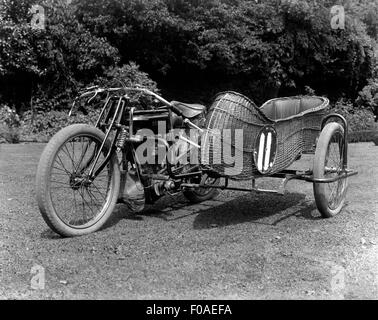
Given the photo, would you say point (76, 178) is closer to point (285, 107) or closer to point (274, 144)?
point (274, 144)

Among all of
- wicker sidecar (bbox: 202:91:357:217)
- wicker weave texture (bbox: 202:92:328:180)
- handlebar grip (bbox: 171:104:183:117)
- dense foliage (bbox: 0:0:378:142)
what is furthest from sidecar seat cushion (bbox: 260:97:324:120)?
dense foliage (bbox: 0:0:378:142)

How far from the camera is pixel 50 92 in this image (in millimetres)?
15273

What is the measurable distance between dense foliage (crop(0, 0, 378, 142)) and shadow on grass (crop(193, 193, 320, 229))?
352 inches

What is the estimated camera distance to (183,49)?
16094 mm

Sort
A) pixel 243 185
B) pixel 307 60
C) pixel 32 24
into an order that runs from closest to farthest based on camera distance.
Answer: pixel 243 185 → pixel 32 24 → pixel 307 60

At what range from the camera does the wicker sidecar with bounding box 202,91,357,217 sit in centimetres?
467

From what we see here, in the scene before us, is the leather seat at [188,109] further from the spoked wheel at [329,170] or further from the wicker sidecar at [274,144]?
the spoked wheel at [329,170]

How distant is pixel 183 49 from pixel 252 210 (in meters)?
11.2

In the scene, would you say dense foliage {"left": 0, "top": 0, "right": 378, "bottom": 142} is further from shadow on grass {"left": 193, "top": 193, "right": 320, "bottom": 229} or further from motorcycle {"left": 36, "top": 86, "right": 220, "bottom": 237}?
motorcycle {"left": 36, "top": 86, "right": 220, "bottom": 237}

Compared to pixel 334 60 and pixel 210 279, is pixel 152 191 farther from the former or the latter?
pixel 334 60

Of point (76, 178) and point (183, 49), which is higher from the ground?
point (183, 49)

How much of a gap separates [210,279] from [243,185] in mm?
3573

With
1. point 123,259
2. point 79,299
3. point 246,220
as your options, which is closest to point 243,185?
point 246,220

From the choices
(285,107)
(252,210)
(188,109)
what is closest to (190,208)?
(252,210)
